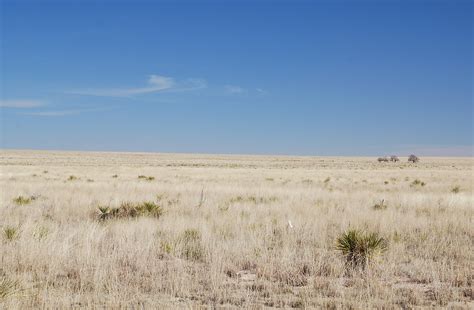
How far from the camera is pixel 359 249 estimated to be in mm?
8141

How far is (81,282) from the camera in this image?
6.50 m

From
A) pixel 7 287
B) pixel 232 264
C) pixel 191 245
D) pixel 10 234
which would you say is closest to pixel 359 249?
pixel 232 264

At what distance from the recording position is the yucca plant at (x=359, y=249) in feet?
25.7

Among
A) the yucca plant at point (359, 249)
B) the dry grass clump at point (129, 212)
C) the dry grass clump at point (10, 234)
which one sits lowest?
the dry grass clump at point (129, 212)

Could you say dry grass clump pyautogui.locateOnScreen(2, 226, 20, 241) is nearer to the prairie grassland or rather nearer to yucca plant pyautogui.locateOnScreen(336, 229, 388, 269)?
the prairie grassland

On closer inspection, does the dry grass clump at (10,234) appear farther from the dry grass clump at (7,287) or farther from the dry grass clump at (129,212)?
the dry grass clump at (129,212)

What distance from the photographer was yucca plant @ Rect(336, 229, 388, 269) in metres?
7.83

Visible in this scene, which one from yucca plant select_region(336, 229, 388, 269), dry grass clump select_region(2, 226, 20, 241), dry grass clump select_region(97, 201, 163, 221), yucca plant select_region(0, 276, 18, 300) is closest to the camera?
yucca plant select_region(0, 276, 18, 300)

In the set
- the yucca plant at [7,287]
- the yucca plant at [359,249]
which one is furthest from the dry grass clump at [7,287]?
the yucca plant at [359,249]

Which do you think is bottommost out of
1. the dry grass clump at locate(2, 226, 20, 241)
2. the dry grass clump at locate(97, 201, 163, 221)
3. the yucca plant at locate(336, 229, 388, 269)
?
the dry grass clump at locate(97, 201, 163, 221)

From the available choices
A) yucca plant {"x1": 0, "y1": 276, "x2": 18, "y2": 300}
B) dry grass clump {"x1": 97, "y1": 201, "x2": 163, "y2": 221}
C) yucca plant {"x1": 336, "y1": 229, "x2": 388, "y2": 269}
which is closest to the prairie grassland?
yucca plant {"x1": 0, "y1": 276, "x2": 18, "y2": 300}

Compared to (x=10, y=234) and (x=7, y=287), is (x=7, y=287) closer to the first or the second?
(x=7, y=287)

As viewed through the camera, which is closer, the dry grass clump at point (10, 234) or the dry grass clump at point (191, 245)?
the dry grass clump at point (191, 245)

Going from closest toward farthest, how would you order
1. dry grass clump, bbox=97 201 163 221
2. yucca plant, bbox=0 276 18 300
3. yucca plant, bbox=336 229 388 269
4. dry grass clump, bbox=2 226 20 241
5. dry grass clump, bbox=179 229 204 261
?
yucca plant, bbox=0 276 18 300, yucca plant, bbox=336 229 388 269, dry grass clump, bbox=179 229 204 261, dry grass clump, bbox=2 226 20 241, dry grass clump, bbox=97 201 163 221
